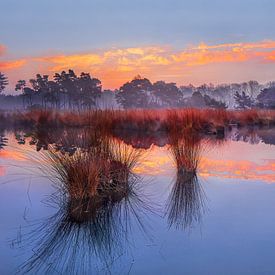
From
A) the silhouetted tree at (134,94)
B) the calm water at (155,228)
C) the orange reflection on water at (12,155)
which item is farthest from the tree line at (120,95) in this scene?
the calm water at (155,228)

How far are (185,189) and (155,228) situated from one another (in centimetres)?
164

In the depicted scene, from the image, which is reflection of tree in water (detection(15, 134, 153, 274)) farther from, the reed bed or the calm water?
the reed bed

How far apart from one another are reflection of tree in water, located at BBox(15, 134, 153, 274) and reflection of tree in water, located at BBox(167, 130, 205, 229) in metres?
0.33

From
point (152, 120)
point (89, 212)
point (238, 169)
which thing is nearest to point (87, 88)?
point (152, 120)

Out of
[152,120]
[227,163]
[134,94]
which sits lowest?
[227,163]

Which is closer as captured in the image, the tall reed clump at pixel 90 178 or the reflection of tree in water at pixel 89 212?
the reflection of tree in water at pixel 89 212

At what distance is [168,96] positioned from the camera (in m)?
50.9

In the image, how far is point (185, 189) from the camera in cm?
551

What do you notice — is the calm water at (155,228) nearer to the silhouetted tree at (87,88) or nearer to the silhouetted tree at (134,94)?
the silhouetted tree at (87,88)

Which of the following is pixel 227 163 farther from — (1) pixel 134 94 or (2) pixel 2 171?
(1) pixel 134 94

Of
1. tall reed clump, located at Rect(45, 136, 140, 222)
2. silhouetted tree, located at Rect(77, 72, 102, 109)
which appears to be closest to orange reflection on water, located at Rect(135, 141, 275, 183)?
tall reed clump, located at Rect(45, 136, 140, 222)

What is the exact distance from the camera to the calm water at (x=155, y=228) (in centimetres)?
311

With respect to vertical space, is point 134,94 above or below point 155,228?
above

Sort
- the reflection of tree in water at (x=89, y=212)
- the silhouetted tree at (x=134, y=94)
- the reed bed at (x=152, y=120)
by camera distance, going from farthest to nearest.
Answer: the silhouetted tree at (x=134, y=94)
the reed bed at (x=152, y=120)
the reflection of tree in water at (x=89, y=212)
